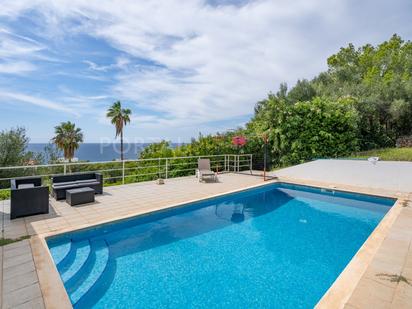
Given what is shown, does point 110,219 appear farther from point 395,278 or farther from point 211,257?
point 395,278

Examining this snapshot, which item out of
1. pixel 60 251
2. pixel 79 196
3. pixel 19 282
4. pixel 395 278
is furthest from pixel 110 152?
pixel 395 278

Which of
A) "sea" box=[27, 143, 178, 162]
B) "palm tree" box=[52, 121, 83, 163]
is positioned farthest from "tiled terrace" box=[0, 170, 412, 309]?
"palm tree" box=[52, 121, 83, 163]

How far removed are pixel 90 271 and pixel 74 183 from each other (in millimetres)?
3658

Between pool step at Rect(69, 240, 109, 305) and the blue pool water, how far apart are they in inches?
0.5

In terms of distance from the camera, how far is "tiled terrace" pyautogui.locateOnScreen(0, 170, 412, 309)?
2.38 meters

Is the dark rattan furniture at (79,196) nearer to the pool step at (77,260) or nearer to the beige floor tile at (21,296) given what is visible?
the pool step at (77,260)

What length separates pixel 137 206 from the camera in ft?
18.6

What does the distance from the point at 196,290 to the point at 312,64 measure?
484 inches

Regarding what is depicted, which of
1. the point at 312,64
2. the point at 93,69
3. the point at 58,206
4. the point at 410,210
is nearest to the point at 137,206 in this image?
the point at 58,206

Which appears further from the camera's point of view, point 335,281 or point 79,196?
point 79,196

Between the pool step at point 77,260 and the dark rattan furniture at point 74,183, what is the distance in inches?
95.3

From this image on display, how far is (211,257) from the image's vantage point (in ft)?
13.1

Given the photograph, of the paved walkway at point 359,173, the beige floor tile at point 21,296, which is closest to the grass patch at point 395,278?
the beige floor tile at point 21,296

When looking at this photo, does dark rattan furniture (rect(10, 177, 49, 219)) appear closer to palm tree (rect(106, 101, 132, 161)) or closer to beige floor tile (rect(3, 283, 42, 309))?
beige floor tile (rect(3, 283, 42, 309))
